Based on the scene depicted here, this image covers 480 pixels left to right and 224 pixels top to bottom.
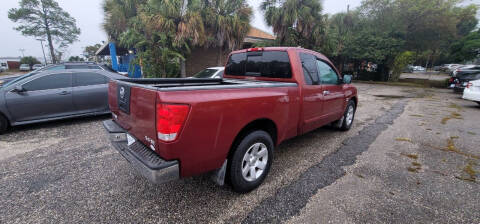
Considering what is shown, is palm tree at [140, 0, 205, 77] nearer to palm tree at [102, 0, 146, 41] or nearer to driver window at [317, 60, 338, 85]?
palm tree at [102, 0, 146, 41]

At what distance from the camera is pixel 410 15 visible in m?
14.9

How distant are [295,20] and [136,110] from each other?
Result: 1244cm

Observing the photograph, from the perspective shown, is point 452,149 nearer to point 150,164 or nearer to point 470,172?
point 470,172

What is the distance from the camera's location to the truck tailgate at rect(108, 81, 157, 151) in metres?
1.72

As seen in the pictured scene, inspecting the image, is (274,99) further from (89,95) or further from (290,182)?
(89,95)

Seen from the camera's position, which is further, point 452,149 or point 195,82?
point 452,149

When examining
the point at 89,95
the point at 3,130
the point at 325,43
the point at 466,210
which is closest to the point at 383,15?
the point at 325,43

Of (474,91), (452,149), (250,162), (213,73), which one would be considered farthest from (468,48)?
(250,162)

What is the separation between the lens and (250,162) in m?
2.35

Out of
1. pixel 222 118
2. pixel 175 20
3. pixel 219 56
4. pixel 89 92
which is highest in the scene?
pixel 175 20

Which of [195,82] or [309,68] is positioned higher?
[309,68]

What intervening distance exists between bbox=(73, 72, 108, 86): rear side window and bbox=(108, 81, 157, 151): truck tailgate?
3.38 metres

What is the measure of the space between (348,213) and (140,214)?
7.03 feet

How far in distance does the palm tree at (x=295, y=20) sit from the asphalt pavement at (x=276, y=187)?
10061 mm
